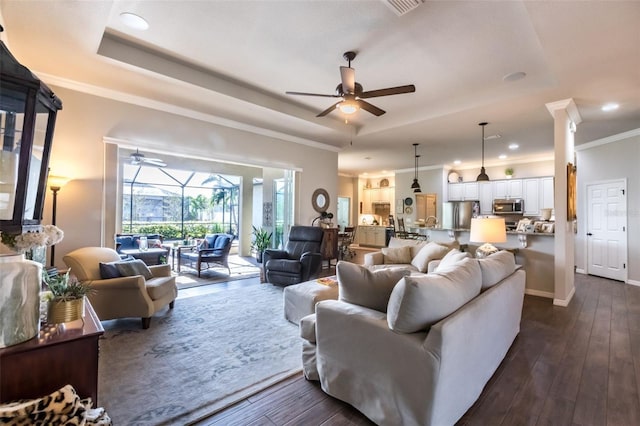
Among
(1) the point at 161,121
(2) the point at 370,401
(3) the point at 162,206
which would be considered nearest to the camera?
(2) the point at 370,401

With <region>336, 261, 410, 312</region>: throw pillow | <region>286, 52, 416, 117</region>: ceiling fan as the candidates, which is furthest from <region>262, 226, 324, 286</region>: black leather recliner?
<region>336, 261, 410, 312</region>: throw pillow

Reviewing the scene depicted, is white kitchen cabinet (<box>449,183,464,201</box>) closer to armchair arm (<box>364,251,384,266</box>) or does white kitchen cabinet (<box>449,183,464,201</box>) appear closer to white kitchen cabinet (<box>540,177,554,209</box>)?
white kitchen cabinet (<box>540,177,554,209</box>)

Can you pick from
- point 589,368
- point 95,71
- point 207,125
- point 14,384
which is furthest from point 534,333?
point 95,71

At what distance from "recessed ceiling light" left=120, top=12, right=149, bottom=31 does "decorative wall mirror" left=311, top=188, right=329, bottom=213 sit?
4.21 m

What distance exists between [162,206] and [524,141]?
9941 millimetres

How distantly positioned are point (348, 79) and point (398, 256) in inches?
121

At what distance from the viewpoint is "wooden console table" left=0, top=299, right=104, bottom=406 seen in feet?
4.26

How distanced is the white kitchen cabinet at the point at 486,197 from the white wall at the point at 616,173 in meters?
2.24

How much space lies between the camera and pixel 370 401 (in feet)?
5.86

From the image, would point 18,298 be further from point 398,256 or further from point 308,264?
point 398,256

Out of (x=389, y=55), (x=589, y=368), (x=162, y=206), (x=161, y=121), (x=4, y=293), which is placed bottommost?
(x=589, y=368)

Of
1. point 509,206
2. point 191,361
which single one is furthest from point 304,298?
point 509,206

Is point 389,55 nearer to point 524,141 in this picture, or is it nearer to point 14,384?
point 14,384

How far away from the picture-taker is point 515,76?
3631 mm
